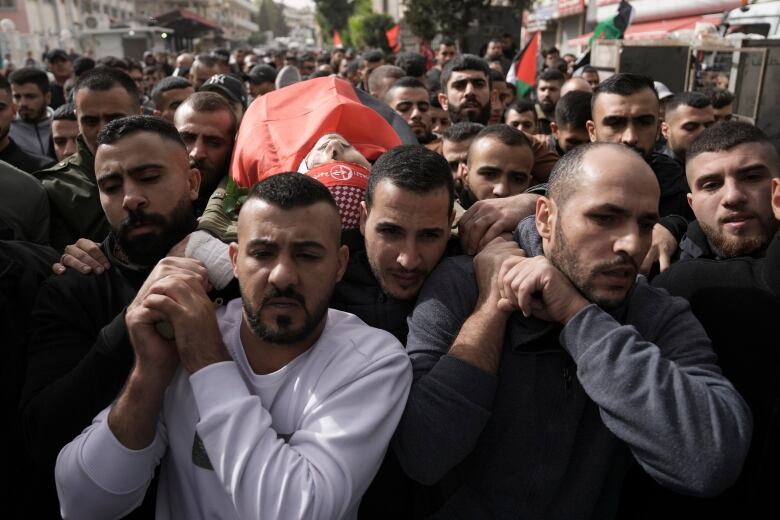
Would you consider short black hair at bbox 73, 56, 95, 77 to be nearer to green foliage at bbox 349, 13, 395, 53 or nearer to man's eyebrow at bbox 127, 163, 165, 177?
man's eyebrow at bbox 127, 163, 165, 177

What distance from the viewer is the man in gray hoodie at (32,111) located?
229 inches

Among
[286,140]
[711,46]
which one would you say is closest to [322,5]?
[711,46]

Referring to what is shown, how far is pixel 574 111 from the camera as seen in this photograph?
4504mm

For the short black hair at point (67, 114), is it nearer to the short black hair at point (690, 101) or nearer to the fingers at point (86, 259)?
the fingers at point (86, 259)

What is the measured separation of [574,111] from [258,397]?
12.0ft

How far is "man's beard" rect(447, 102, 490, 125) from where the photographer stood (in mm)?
5566

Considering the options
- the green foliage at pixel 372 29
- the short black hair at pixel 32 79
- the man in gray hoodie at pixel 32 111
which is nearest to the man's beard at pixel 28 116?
the man in gray hoodie at pixel 32 111

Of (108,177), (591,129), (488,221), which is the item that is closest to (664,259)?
(488,221)

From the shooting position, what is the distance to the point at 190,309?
1654mm

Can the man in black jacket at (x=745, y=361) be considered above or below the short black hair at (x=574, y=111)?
below

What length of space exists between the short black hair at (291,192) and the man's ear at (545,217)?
717mm

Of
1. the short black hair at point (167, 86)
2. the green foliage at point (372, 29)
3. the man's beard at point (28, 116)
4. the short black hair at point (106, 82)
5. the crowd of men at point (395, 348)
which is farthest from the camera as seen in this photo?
the green foliage at point (372, 29)

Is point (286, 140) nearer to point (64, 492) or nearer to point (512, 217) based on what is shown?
point (512, 217)

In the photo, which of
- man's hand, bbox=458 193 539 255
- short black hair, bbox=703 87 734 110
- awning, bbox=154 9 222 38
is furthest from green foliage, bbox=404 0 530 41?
awning, bbox=154 9 222 38
